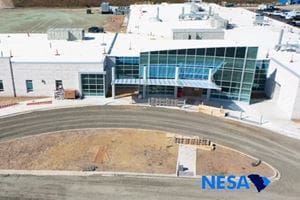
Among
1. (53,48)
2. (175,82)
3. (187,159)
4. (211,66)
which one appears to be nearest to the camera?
(187,159)

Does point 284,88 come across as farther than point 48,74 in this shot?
No

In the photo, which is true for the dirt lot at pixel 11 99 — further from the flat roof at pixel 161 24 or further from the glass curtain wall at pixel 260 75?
the glass curtain wall at pixel 260 75

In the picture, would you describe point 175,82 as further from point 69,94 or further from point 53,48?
point 53,48

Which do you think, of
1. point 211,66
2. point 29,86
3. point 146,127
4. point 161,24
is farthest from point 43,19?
point 146,127

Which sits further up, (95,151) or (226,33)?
(226,33)

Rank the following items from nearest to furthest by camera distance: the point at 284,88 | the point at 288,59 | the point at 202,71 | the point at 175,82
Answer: the point at 284,88
the point at 175,82
the point at 202,71
the point at 288,59

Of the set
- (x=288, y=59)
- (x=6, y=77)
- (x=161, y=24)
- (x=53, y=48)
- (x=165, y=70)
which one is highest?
(x=161, y=24)

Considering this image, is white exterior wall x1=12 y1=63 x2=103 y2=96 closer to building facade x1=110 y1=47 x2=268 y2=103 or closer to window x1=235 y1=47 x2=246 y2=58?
building facade x1=110 y1=47 x2=268 y2=103
